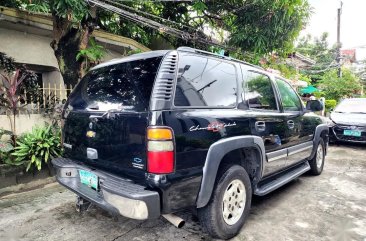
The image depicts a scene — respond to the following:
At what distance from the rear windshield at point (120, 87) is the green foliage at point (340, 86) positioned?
17.5 metres

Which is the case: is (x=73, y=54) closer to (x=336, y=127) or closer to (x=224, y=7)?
(x=224, y=7)

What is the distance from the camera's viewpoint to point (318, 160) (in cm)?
518

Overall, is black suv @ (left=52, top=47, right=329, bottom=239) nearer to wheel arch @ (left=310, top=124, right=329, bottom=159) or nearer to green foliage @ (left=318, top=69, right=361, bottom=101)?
wheel arch @ (left=310, top=124, right=329, bottom=159)

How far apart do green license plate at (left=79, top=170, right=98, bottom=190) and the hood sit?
743 centimetres

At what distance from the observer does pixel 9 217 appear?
3254 millimetres

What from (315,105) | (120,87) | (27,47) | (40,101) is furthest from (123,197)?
(27,47)

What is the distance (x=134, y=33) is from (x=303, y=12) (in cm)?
502

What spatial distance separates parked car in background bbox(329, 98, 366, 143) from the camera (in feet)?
24.3

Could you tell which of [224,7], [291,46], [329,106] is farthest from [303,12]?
[329,106]

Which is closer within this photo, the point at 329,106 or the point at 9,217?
the point at 9,217

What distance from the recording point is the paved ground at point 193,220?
2859 mm

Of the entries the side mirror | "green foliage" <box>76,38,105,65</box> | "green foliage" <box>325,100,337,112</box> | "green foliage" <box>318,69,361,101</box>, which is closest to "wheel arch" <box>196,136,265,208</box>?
the side mirror

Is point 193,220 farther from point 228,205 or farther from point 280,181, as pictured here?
point 280,181

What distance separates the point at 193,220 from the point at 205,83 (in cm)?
165
